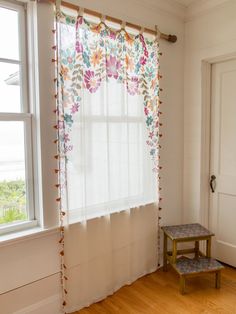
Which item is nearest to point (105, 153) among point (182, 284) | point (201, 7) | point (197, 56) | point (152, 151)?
point (152, 151)

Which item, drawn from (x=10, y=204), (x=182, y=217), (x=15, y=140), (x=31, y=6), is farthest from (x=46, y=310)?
(x=31, y=6)

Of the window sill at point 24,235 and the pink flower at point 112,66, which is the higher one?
the pink flower at point 112,66

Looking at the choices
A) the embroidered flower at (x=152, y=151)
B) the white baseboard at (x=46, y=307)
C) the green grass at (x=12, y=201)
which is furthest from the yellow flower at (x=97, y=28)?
the white baseboard at (x=46, y=307)

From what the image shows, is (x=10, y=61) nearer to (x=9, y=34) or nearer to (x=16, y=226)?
(x=9, y=34)

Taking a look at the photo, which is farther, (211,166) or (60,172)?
(211,166)

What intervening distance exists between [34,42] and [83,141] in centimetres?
78

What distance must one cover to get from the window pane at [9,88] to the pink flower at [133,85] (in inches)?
36.2

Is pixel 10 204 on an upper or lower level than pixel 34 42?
lower

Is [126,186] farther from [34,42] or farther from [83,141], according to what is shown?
[34,42]

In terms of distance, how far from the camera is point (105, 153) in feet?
7.38

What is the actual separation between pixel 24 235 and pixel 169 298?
53.4 inches

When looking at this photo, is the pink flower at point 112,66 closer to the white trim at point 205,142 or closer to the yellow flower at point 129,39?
the yellow flower at point 129,39

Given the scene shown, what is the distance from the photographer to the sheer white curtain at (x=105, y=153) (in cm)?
204

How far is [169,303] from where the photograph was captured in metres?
2.27
